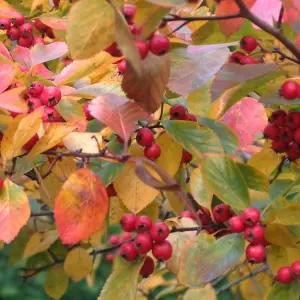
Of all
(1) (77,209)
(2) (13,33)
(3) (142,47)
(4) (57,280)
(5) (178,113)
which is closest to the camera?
(3) (142,47)

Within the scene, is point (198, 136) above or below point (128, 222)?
above

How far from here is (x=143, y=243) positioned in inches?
44.8

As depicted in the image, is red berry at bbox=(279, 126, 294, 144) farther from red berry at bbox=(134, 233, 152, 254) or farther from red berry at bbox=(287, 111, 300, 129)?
red berry at bbox=(134, 233, 152, 254)

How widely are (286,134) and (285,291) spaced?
30 centimetres

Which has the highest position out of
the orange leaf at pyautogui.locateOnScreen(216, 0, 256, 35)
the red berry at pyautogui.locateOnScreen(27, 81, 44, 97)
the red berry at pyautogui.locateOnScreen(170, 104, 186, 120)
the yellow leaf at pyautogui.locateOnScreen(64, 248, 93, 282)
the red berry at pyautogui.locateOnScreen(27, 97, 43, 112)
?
the orange leaf at pyautogui.locateOnScreen(216, 0, 256, 35)

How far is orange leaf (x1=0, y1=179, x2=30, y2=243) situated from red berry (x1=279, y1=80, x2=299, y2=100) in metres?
0.48

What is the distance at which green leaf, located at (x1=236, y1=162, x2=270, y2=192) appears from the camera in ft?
3.81

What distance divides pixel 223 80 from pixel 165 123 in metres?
0.28

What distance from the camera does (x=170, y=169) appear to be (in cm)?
121

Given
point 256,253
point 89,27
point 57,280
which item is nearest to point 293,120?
point 256,253

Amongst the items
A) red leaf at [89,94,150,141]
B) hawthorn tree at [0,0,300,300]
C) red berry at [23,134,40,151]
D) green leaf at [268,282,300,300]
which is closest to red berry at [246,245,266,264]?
hawthorn tree at [0,0,300,300]

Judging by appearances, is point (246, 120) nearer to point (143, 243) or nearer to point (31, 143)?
point (143, 243)

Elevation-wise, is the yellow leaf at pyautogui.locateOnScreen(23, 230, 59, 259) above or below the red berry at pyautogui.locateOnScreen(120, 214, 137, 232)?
below

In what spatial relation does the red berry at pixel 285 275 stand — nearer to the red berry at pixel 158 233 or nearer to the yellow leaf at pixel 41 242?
the red berry at pixel 158 233
